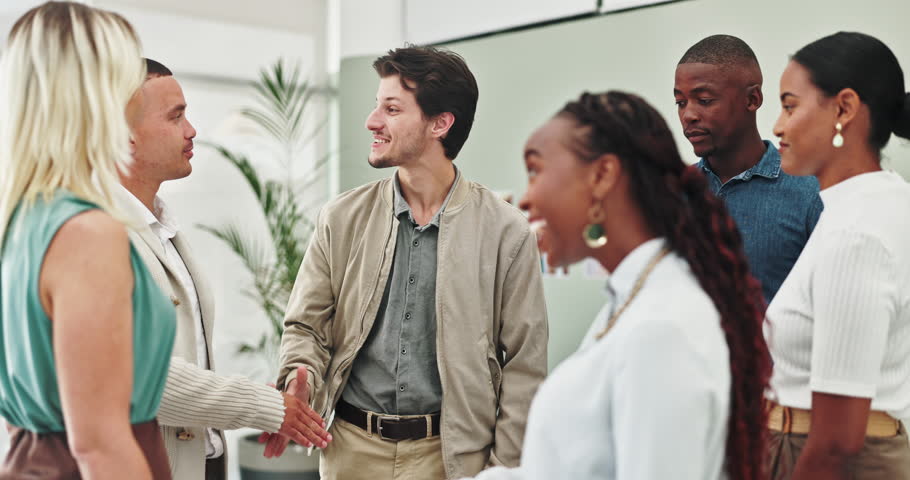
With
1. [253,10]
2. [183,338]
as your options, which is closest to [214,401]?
[183,338]

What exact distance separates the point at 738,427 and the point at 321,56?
485 centimetres

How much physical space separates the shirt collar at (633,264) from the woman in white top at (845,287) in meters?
0.43

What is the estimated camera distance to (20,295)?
130cm

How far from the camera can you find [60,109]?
4.31 ft

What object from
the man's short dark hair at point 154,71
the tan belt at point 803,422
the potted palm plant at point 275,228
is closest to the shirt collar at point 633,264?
the tan belt at point 803,422

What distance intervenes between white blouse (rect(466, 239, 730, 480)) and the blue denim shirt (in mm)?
1083

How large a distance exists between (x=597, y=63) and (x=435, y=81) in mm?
1795

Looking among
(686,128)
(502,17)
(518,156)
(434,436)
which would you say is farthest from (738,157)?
(502,17)

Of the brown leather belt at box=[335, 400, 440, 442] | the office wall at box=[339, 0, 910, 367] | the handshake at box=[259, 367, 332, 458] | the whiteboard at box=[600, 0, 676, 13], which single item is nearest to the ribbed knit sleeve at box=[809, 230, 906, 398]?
the brown leather belt at box=[335, 400, 440, 442]

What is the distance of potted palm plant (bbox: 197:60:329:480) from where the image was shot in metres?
4.84

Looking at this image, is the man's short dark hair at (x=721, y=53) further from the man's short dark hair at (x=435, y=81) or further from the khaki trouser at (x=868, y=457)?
the khaki trouser at (x=868, y=457)

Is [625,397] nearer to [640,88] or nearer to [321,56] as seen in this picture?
[640,88]

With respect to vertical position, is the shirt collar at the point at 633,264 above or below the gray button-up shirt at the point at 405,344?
above

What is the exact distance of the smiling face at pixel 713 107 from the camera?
235 centimetres
